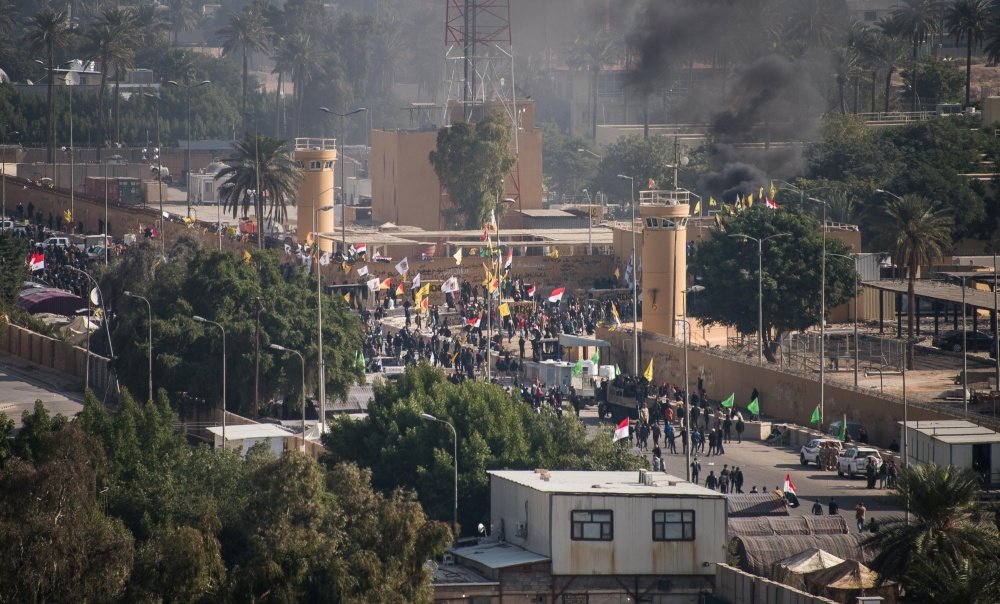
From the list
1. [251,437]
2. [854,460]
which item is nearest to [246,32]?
[251,437]

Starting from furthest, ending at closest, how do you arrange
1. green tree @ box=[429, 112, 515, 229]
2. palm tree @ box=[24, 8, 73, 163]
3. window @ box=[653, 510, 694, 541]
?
palm tree @ box=[24, 8, 73, 163] → green tree @ box=[429, 112, 515, 229] → window @ box=[653, 510, 694, 541]

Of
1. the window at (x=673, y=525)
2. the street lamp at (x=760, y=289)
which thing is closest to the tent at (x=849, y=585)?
the window at (x=673, y=525)

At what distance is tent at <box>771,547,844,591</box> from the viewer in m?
36.9

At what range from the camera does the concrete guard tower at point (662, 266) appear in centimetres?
6925

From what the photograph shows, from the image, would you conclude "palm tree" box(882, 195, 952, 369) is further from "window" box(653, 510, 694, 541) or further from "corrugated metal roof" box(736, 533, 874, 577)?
"window" box(653, 510, 694, 541)

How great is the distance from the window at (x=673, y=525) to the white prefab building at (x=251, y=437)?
44.2ft

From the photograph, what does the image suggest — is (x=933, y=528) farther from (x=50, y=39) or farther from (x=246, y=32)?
(x=246, y=32)

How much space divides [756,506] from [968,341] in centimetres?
2703

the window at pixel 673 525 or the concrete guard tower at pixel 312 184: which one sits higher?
the concrete guard tower at pixel 312 184

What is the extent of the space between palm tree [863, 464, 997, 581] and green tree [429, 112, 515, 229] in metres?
65.9

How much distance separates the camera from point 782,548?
128 ft

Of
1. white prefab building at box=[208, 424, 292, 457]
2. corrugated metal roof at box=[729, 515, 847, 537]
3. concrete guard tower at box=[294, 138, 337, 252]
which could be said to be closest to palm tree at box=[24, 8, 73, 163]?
concrete guard tower at box=[294, 138, 337, 252]

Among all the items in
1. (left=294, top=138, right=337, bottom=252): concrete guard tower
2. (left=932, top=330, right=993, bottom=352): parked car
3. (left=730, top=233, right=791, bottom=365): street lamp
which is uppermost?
(left=294, top=138, right=337, bottom=252): concrete guard tower

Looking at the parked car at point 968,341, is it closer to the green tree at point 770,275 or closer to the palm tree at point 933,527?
the green tree at point 770,275
